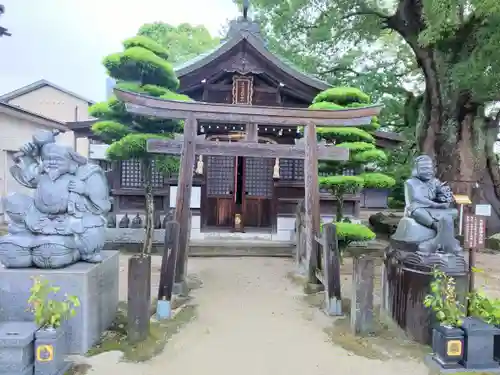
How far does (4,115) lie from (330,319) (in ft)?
48.0

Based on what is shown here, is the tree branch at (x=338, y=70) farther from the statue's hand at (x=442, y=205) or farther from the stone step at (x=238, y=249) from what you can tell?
the statue's hand at (x=442, y=205)

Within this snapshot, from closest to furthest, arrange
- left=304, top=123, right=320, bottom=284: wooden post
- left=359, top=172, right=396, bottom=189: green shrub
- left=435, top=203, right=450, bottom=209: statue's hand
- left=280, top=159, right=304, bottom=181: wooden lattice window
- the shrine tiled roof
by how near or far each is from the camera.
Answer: left=435, top=203, right=450, bottom=209: statue's hand → left=304, top=123, right=320, bottom=284: wooden post → left=359, top=172, right=396, bottom=189: green shrub → the shrine tiled roof → left=280, top=159, right=304, bottom=181: wooden lattice window

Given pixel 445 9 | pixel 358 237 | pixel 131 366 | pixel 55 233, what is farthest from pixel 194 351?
pixel 445 9

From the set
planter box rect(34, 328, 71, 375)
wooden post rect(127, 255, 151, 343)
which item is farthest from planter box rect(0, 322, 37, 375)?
wooden post rect(127, 255, 151, 343)

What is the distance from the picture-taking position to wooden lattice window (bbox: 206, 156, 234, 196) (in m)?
13.4

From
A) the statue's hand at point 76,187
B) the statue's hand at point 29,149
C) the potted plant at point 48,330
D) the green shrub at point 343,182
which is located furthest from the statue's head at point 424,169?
the statue's hand at point 29,149

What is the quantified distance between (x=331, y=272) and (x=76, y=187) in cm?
398

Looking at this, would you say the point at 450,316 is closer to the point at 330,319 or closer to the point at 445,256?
the point at 445,256

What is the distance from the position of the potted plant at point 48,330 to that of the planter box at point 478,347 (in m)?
4.13

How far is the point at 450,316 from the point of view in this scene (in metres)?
4.51

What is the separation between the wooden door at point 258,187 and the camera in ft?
44.4

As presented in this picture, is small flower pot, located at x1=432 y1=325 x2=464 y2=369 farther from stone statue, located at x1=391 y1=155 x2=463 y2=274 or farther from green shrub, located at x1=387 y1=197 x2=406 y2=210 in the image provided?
green shrub, located at x1=387 y1=197 x2=406 y2=210

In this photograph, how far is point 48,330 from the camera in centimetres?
402

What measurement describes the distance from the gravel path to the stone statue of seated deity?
1.66 m
